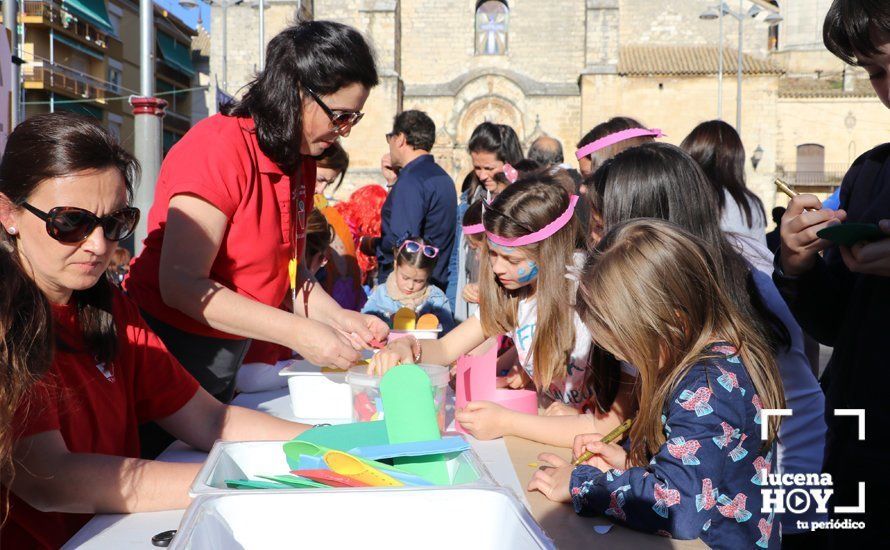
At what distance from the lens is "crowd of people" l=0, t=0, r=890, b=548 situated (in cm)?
166

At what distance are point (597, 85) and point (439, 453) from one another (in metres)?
26.3

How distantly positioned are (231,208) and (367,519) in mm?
1425

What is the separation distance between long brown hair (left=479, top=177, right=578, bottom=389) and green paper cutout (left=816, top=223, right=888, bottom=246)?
1.05 m

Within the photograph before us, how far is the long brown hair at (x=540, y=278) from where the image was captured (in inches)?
107

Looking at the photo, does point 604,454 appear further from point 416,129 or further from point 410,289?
point 416,129

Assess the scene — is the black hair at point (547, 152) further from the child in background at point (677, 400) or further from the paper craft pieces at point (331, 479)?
the paper craft pieces at point (331, 479)

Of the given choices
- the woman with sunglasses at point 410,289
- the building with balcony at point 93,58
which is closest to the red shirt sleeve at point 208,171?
the woman with sunglasses at point 410,289

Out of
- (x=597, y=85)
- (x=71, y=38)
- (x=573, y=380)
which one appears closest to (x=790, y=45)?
(x=597, y=85)

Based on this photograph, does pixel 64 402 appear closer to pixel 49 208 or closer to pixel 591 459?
pixel 49 208

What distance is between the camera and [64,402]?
1711mm

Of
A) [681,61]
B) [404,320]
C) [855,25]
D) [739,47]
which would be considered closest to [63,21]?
[681,61]

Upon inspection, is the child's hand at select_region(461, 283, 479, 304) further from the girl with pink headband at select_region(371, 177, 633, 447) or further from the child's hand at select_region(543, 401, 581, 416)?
the child's hand at select_region(543, 401, 581, 416)

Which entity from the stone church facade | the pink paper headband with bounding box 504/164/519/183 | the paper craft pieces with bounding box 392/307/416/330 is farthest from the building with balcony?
the paper craft pieces with bounding box 392/307/416/330

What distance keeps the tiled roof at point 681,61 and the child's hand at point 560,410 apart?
25.4 meters
